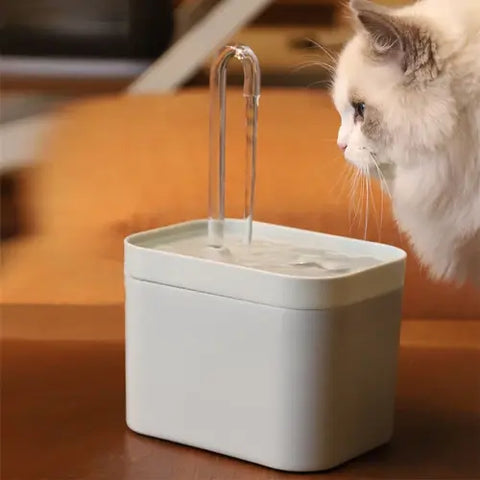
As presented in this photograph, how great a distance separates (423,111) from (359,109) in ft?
0.28

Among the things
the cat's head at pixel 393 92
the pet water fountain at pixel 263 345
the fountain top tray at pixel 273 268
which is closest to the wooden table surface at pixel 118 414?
the pet water fountain at pixel 263 345

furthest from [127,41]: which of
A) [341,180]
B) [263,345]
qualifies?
[263,345]

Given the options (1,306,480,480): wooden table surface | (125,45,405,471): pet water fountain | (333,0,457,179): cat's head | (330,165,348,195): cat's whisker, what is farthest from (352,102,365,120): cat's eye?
(330,165,348,195): cat's whisker

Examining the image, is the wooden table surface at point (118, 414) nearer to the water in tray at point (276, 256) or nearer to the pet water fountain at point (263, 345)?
the pet water fountain at point (263, 345)

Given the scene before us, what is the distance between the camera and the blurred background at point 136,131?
1.36 metres

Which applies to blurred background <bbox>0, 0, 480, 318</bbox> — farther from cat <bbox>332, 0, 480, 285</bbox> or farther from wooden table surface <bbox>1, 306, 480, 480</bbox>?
cat <bbox>332, 0, 480, 285</bbox>

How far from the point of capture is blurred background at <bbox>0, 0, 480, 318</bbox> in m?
1.36

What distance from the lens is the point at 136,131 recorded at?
4.83ft

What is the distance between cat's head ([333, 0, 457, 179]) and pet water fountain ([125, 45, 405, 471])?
0.10m

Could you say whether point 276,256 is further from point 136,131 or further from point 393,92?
point 136,131

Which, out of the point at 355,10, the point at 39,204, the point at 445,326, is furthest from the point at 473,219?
the point at 39,204

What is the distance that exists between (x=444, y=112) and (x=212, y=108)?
0.90ft

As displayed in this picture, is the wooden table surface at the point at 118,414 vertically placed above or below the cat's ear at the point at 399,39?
below

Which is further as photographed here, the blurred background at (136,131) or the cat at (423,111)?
the blurred background at (136,131)
